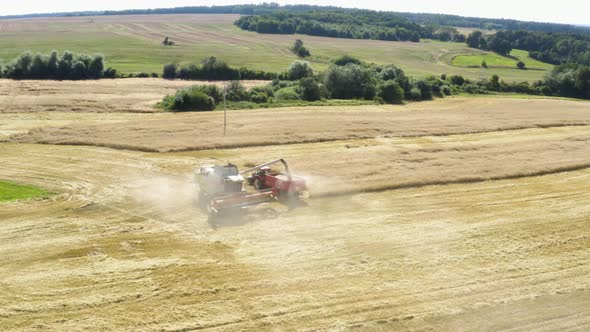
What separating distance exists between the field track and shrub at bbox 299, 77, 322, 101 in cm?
1827

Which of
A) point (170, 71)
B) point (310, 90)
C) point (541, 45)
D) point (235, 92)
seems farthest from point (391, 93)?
point (541, 45)

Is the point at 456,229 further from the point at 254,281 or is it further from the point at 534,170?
the point at 534,170

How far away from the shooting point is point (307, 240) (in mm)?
20812

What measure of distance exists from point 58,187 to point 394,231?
53.4ft

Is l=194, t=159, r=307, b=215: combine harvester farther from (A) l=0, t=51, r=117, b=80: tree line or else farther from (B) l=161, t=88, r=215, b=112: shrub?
(A) l=0, t=51, r=117, b=80: tree line

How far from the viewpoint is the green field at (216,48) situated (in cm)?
8612

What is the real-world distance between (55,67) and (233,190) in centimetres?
4844

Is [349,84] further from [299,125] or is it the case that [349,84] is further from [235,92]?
[299,125]

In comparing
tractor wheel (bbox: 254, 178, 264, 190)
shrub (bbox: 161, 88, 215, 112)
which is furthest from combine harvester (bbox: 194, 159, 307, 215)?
shrub (bbox: 161, 88, 215, 112)

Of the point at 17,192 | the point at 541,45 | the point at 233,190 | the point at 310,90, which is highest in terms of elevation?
the point at 541,45

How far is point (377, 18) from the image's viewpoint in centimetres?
17475

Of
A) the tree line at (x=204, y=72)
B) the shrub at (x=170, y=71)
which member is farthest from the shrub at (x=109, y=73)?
the shrub at (x=170, y=71)

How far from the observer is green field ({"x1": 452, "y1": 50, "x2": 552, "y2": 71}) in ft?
341

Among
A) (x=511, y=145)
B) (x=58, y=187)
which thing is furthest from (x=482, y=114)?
(x=58, y=187)
